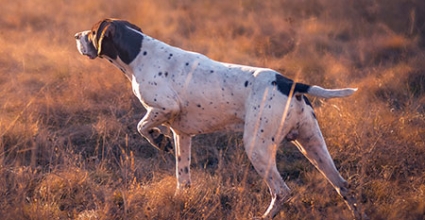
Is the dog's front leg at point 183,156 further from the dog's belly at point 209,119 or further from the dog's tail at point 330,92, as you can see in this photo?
the dog's tail at point 330,92

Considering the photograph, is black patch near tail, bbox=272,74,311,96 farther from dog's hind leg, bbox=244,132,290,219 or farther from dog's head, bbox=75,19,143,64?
dog's head, bbox=75,19,143,64

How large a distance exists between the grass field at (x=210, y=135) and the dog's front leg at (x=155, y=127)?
329 mm

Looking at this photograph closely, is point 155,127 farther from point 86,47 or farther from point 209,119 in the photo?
point 86,47

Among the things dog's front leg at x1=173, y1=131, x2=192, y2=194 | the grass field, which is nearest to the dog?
dog's front leg at x1=173, y1=131, x2=192, y2=194

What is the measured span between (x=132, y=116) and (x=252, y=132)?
3.13m

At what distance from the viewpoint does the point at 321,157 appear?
5488mm

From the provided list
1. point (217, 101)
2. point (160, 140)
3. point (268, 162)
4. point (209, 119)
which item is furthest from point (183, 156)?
point (268, 162)

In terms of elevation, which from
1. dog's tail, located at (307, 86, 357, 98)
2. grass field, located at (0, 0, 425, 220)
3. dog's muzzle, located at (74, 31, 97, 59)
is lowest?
grass field, located at (0, 0, 425, 220)

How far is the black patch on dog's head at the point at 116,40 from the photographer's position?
19.1ft

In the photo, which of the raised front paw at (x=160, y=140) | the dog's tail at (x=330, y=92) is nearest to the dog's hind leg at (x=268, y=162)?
the dog's tail at (x=330, y=92)

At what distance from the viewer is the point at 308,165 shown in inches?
270

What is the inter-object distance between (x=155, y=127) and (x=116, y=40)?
801 mm

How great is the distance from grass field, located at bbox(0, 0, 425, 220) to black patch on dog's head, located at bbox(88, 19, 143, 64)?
35.4 inches

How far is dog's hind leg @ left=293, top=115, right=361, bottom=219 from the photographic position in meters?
5.38
